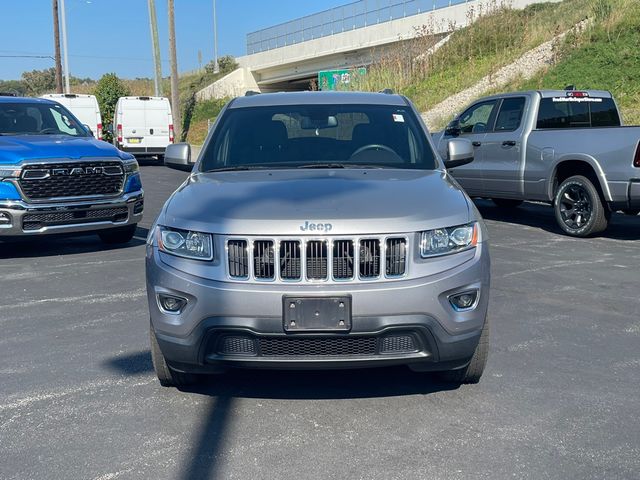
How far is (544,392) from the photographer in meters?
Answer: 4.53

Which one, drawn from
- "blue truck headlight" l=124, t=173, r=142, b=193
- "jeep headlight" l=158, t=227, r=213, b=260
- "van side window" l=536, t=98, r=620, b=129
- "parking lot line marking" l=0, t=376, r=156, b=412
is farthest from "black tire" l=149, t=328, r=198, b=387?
"van side window" l=536, t=98, r=620, b=129

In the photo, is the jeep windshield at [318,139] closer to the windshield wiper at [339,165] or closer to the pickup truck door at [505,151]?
the windshield wiper at [339,165]

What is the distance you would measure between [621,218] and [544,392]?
28.4ft

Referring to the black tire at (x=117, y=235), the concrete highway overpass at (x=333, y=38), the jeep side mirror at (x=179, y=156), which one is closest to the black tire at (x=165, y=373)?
the jeep side mirror at (x=179, y=156)

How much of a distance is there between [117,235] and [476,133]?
5.69 metres

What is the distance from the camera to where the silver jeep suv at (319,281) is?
3891mm

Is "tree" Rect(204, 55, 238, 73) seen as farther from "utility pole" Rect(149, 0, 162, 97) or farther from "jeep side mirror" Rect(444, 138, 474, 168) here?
"jeep side mirror" Rect(444, 138, 474, 168)

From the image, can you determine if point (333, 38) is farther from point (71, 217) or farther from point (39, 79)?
point (39, 79)

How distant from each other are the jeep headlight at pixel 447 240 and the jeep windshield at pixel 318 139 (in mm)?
1091

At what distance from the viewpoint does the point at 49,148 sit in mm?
9352

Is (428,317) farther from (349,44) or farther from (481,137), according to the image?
(349,44)

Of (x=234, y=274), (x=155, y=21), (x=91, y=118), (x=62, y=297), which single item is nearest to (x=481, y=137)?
(x=62, y=297)

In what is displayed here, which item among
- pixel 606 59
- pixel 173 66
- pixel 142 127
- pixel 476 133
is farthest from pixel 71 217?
pixel 173 66

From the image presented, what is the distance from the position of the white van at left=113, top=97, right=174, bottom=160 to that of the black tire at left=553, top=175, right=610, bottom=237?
1836 cm
